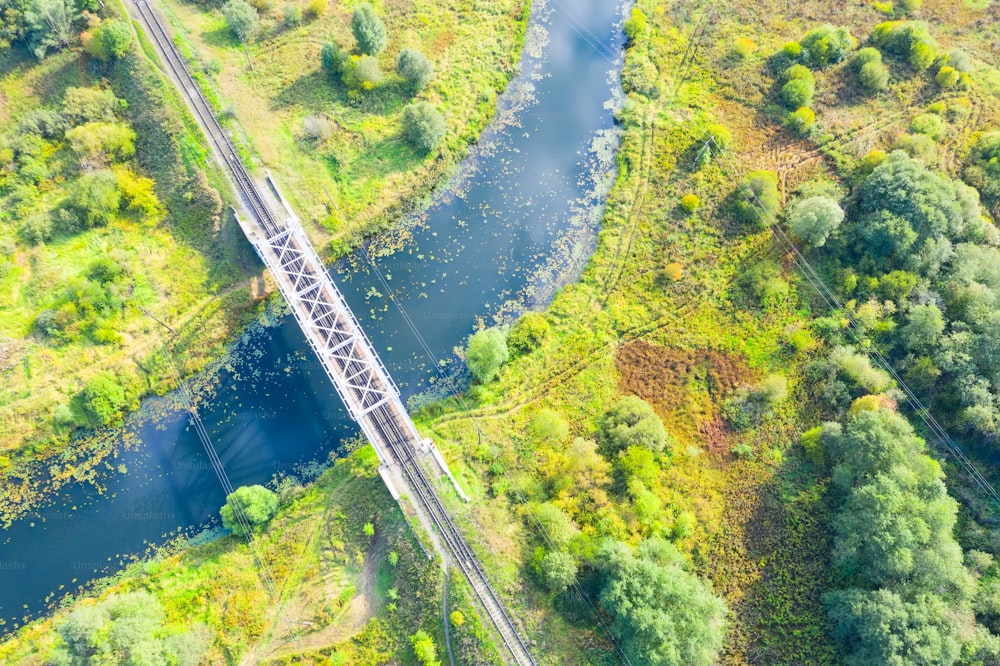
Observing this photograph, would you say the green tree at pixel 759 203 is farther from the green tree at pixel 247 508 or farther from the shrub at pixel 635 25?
the green tree at pixel 247 508

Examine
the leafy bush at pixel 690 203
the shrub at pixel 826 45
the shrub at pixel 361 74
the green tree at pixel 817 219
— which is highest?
the shrub at pixel 361 74

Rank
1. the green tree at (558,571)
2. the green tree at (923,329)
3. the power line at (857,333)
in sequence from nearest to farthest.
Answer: the green tree at (558,571)
the power line at (857,333)
the green tree at (923,329)

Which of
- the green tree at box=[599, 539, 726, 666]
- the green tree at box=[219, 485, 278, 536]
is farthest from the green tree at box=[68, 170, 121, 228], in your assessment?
the green tree at box=[599, 539, 726, 666]

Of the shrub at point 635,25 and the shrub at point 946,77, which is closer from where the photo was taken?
Answer: the shrub at point 946,77

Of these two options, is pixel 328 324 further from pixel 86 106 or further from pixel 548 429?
pixel 86 106

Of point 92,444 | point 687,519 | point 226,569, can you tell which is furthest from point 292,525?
point 687,519

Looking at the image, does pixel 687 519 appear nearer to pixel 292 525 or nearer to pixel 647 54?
pixel 292 525

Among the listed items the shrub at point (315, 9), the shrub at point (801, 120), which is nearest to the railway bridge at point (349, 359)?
the shrub at point (315, 9)
